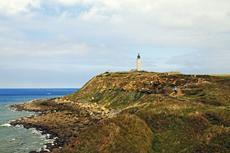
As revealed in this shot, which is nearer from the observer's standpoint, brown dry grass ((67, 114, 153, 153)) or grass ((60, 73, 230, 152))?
brown dry grass ((67, 114, 153, 153))

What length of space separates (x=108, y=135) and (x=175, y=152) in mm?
7797

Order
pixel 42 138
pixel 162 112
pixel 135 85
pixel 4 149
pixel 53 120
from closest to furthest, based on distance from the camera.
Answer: pixel 162 112 → pixel 4 149 → pixel 42 138 → pixel 53 120 → pixel 135 85

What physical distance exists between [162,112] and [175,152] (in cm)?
849

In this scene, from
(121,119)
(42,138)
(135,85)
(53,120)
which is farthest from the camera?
(135,85)

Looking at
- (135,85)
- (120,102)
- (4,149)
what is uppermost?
(135,85)

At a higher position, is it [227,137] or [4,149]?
[227,137]

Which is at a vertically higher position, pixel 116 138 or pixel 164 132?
pixel 116 138

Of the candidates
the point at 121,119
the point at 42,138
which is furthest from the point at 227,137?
the point at 42,138

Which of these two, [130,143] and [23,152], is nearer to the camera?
[130,143]

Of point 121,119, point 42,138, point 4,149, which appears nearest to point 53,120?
point 42,138

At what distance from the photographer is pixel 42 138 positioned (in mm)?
36281

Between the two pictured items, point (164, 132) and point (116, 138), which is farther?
point (164, 132)

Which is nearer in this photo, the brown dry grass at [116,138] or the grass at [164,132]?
the brown dry grass at [116,138]

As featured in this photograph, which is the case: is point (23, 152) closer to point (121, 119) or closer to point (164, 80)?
point (121, 119)
